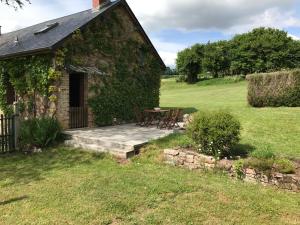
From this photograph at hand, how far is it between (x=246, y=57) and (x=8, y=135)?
47.9 meters

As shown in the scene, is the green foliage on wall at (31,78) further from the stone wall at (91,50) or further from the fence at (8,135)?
the fence at (8,135)

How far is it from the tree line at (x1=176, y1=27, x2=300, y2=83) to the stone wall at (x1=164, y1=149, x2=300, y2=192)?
4506cm

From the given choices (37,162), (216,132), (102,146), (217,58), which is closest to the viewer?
(216,132)

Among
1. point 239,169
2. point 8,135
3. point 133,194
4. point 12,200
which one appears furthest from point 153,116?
point 12,200

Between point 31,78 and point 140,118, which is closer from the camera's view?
point 31,78

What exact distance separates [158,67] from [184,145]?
9.58 metres

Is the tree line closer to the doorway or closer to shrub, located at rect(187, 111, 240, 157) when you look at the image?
the doorway

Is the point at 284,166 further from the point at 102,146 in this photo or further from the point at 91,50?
the point at 91,50

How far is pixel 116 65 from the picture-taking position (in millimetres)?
16453

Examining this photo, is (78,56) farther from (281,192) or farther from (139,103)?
(281,192)

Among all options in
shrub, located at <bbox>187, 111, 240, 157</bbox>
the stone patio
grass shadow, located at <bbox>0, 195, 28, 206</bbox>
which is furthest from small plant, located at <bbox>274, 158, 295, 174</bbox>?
grass shadow, located at <bbox>0, 195, 28, 206</bbox>

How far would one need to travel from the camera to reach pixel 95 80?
15391mm

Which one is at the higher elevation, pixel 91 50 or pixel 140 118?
pixel 91 50

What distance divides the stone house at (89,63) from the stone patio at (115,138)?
1346 millimetres
